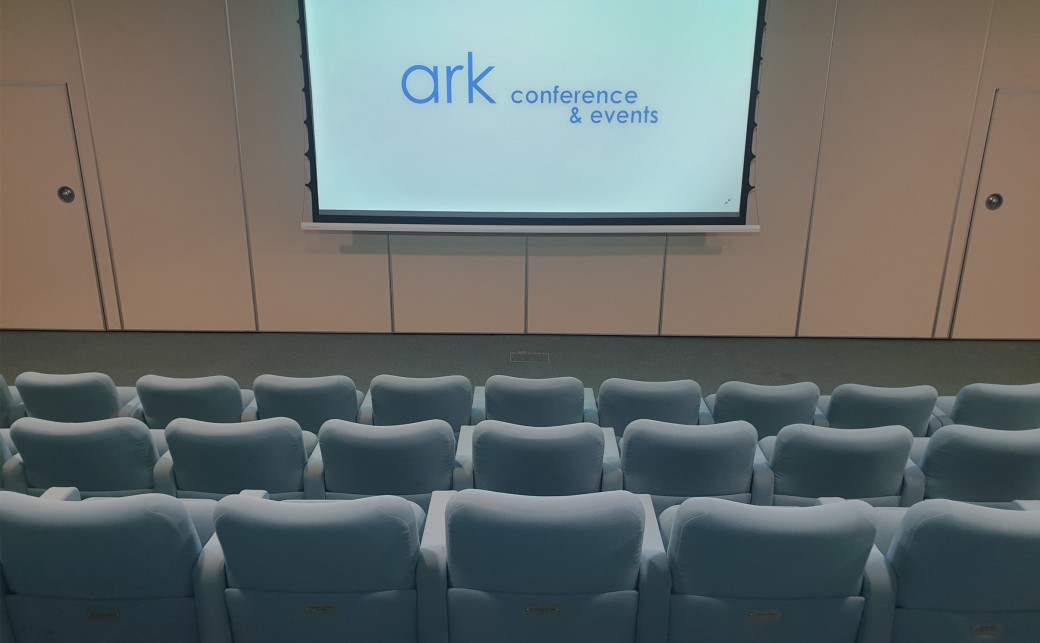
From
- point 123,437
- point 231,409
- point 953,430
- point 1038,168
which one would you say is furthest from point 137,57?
point 1038,168

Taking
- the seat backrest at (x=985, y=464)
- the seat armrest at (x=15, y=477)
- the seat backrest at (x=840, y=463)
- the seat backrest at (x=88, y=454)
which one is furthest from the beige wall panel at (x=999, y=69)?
the seat armrest at (x=15, y=477)

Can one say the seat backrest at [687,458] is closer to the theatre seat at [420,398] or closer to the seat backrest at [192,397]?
the theatre seat at [420,398]

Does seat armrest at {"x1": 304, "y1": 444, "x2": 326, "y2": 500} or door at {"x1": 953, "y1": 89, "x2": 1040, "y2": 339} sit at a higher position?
door at {"x1": 953, "y1": 89, "x2": 1040, "y2": 339}

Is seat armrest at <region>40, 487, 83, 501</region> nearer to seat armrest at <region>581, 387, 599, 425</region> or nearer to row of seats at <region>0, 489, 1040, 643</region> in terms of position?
row of seats at <region>0, 489, 1040, 643</region>

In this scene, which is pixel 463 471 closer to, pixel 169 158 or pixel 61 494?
pixel 61 494

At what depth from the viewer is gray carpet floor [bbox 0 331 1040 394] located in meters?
5.82

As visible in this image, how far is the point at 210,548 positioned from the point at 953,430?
2.88 metres

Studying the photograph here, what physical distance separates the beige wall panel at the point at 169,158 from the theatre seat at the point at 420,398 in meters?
3.48

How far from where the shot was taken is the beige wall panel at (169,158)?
591 centimetres

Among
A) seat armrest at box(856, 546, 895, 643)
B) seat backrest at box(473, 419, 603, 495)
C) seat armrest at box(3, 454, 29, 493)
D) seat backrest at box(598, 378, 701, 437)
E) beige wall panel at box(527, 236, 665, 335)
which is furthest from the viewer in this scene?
beige wall panel at box(527, 236, 665, 335)

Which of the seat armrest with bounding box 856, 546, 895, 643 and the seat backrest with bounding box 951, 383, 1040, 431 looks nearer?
the seat armrest with bounding box 856, 546, 895, 643

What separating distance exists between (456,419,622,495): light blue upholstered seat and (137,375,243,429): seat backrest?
1575 mm

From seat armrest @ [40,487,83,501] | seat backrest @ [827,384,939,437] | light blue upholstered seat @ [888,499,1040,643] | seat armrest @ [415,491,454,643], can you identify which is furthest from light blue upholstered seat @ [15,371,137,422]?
seat backrest @ [827,384,939,437]

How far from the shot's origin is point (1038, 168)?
20.2 feet
